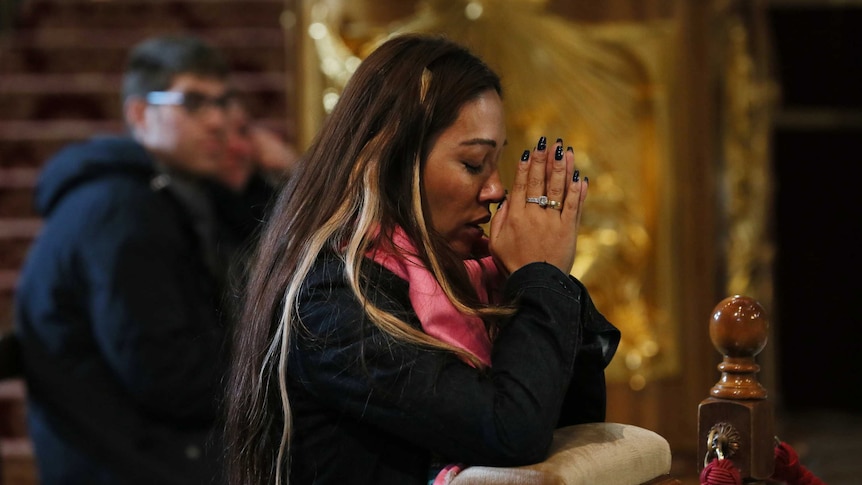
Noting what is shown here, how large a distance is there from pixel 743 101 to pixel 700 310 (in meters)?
0.66

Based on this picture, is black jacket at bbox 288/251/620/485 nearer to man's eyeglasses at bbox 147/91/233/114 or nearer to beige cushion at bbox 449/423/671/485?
beige cushion at bbox 449/423/671/485

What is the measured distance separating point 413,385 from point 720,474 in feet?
1.21

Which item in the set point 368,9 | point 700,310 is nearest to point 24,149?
point 368,9

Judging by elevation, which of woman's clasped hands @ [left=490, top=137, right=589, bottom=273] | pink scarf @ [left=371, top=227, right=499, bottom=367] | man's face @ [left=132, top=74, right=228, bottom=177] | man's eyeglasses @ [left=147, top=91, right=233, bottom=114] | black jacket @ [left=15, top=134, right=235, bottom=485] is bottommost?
black jacket @ [left=15, top=134, right=235, bottom=485]

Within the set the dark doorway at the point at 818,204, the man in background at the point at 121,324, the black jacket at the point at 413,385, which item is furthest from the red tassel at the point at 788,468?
the dark doorway at the point at 818,204

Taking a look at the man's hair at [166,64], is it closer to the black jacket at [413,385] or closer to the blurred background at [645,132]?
the blurred background at [645,132]

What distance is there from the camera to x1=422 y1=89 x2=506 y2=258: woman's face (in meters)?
1.47

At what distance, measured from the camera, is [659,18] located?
3762mm

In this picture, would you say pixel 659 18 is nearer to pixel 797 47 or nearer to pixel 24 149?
pixel 797 47

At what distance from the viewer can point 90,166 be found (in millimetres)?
2945

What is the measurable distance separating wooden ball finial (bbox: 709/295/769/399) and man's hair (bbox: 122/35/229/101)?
6.51 ft

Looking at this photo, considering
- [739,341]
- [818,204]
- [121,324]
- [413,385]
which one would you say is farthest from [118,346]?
[818,204]

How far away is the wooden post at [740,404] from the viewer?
1437mm

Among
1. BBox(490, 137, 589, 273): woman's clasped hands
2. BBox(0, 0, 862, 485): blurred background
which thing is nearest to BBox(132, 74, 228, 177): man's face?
BBox(0, 0, 862, 485): blurred background
